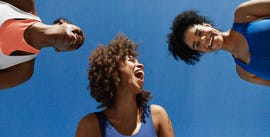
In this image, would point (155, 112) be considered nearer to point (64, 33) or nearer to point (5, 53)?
point (64, 33)

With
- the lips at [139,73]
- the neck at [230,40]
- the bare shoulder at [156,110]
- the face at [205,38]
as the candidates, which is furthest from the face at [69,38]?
the neck at [230,40]

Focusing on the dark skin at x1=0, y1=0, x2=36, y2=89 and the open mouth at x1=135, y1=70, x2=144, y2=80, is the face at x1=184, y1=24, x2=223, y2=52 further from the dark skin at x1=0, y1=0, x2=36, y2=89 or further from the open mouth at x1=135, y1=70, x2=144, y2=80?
Result: the dark skin at x1=0, y1=0, x2=36, y2=89

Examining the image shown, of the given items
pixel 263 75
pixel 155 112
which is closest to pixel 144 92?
pixel 155 112

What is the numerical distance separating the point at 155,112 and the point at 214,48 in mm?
603

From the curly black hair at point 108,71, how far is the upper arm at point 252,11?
686 mm

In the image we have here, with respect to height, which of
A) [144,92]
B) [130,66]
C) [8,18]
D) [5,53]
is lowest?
[144,92]

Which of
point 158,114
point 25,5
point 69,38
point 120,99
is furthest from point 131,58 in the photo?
point 25,5

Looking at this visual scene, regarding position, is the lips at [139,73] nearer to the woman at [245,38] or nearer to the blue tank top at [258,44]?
the woman at [245,38]

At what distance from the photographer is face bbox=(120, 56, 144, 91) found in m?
2.04

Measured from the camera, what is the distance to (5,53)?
6.74ft

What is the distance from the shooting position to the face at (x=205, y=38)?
229 cm

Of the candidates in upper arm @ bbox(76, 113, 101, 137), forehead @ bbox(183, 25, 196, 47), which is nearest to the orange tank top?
upper arm @ bbox(76, 113, 101, 137)

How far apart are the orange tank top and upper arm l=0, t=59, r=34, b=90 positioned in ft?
0.43

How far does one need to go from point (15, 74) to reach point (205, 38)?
1.19 metres
